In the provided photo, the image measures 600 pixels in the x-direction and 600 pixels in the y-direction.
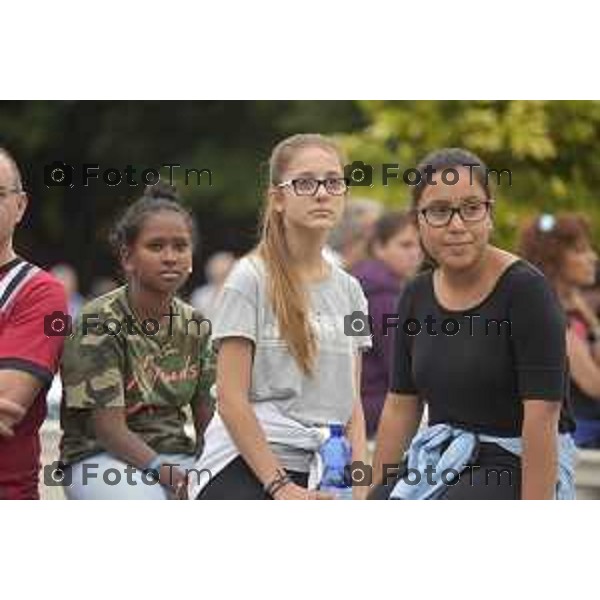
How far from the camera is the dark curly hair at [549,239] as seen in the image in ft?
22.0

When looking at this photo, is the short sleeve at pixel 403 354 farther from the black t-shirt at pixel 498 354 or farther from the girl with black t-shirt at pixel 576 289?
the girl with black t-shirt at pixel 576 289

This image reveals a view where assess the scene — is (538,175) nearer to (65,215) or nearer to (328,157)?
→ (328,157)

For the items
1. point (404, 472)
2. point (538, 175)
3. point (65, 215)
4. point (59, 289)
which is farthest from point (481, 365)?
point (65, 215)

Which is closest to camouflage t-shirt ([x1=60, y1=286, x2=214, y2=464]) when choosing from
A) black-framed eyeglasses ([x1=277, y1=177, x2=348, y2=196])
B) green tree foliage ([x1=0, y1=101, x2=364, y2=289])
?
black-framed eyeglasses ([x1=277, y1=177, x2=348, y2=196])

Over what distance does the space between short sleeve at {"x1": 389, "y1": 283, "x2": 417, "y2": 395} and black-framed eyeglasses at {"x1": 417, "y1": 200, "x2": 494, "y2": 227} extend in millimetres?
237

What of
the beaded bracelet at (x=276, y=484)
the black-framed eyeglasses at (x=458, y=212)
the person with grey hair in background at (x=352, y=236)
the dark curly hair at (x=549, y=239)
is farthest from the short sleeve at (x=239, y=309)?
the person with grey hair in background at (x=352, y=236)

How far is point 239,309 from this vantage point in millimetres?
Result: 4812

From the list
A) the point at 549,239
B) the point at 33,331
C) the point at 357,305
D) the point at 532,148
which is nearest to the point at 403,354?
the point at 357,305

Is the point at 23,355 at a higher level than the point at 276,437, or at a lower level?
higher

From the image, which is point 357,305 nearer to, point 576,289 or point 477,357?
point 477,357

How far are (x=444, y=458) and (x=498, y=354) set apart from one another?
0.34 meters

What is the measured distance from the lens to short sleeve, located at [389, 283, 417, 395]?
483 cm

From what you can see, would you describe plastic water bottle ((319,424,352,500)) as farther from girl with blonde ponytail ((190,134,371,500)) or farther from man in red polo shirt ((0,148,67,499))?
man in red polo shirt ((0,148,67,499))

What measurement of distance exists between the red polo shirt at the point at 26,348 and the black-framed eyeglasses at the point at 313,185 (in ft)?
2.50
